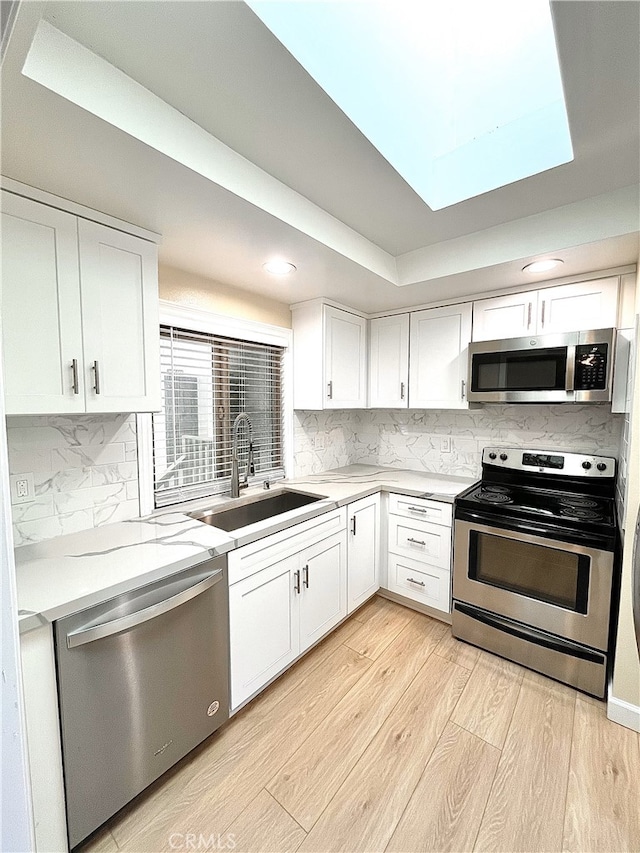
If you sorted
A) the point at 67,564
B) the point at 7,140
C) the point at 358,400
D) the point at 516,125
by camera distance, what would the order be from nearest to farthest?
the point at 7,140, the point at 67,564, the point at 516,125, the point at 358,400

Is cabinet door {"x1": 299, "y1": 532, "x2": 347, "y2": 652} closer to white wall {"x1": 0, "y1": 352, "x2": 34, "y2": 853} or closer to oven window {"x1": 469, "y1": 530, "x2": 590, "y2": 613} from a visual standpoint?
oven window {"x1": 469, "y1": 530, "x2": 590, "y2": 613}

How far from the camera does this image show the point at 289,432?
108 inches

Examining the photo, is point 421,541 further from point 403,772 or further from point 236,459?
point 236,459

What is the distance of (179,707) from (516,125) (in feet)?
8.74

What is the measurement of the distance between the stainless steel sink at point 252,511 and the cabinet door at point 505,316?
1562 mm

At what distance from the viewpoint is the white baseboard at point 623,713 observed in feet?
5.33

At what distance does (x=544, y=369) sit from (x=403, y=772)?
209cm

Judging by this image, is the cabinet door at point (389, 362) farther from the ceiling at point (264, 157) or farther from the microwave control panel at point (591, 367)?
the microwave control panel at point (591, 367)

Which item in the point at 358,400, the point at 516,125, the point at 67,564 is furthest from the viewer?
the point at 358,400

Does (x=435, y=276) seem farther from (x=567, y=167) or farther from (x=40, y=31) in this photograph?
(x=40, y=31)

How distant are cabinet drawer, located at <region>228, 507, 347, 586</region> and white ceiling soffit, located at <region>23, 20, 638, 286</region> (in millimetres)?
1415

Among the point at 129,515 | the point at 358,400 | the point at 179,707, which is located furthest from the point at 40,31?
the point at 358,400

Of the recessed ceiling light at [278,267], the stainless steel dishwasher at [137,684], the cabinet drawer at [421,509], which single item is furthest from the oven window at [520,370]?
the stainless steel dishwasher at [137,684]

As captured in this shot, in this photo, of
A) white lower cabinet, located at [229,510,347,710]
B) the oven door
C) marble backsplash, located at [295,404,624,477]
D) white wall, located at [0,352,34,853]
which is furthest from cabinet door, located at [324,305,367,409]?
white wall, located at [0,352,34,853]
